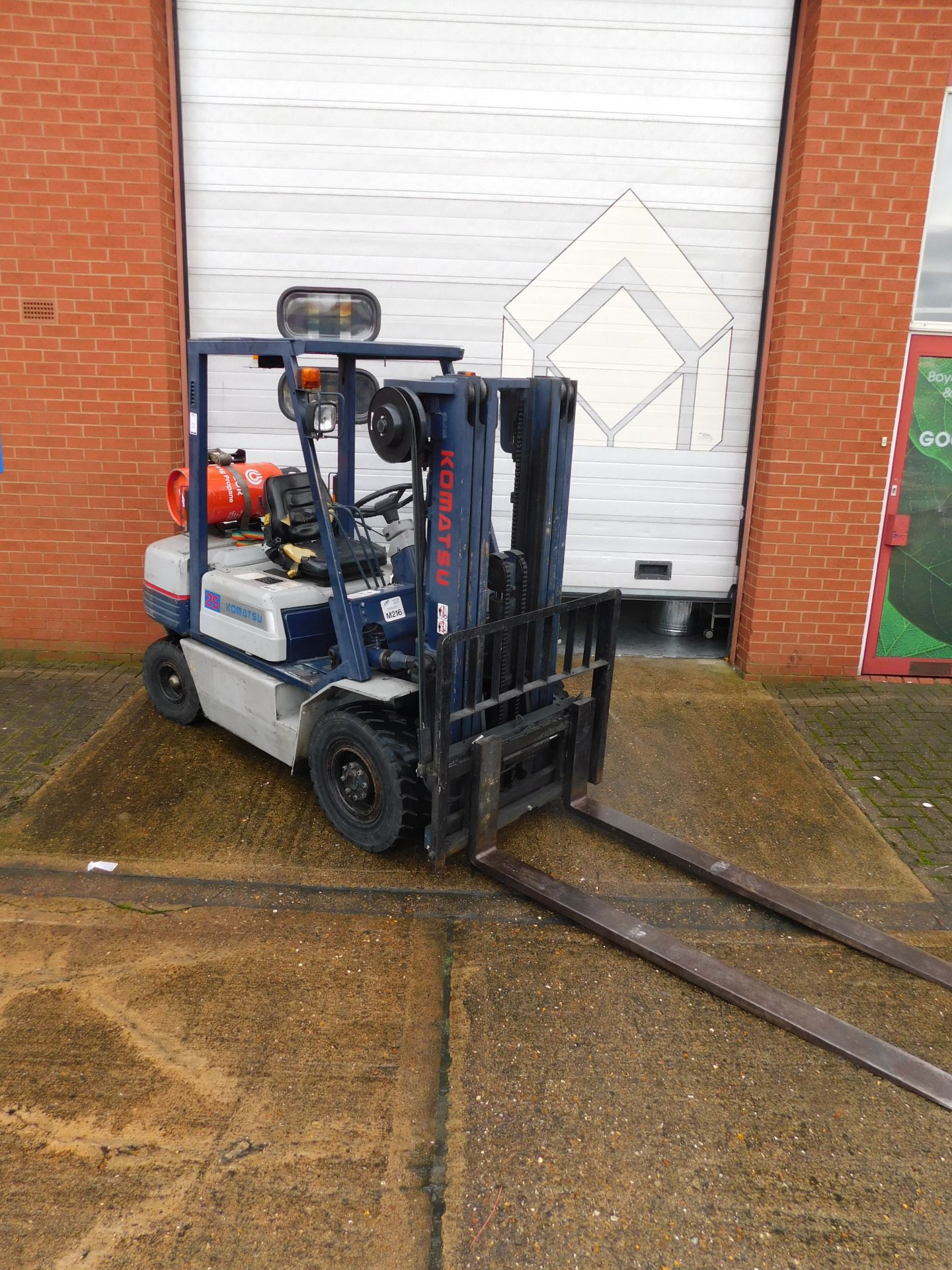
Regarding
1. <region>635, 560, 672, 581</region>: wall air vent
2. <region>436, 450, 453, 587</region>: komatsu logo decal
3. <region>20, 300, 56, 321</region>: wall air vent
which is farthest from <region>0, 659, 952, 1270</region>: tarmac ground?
<region>20, 300, 56, 321</region>: wall air vent

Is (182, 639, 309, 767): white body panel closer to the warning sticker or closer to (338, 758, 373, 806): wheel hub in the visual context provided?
(338, 758, 373, 806): wheel hub

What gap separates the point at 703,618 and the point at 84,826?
5364 millimetres

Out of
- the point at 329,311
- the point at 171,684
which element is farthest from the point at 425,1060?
the point at 329,311

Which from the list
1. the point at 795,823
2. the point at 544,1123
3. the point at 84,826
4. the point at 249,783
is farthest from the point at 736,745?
the point at 84,826

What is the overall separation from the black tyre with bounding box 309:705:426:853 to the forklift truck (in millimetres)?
12

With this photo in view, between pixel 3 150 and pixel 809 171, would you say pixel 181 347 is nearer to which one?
pixel 3 150

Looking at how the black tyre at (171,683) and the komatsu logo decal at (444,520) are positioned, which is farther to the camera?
the black tyre at (171,683)

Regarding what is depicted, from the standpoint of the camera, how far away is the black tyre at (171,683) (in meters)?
5.64

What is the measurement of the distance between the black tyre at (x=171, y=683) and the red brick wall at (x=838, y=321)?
431cm

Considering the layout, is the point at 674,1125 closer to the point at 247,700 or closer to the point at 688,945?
the point at 688,945

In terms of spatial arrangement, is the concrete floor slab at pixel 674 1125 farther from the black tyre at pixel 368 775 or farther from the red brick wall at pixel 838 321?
the red brick wall at pixel 838 321

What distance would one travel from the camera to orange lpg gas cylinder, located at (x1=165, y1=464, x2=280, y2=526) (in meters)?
5.41

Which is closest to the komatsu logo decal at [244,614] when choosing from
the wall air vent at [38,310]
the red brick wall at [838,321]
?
the wall air vent at [38,310]

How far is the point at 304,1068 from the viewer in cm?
311
